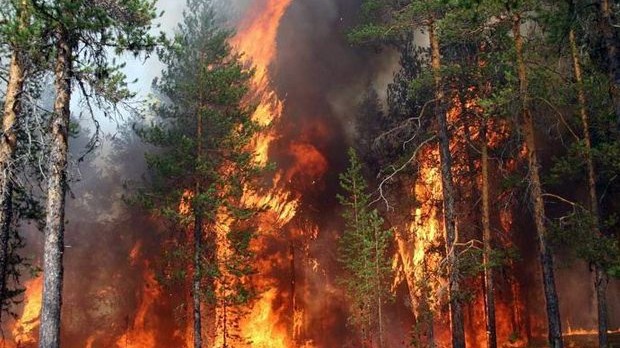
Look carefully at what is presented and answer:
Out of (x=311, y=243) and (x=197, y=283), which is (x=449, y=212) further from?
(x=311, y=243)

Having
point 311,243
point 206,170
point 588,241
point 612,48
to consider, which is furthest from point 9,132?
point 311,243

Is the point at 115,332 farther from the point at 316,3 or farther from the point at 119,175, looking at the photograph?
the point at 316,3

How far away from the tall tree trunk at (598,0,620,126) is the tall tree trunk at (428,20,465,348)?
6.57 metres

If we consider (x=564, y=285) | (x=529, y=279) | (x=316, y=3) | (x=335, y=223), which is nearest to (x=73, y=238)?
(x=335, y=223)

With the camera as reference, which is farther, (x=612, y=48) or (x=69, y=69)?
(x=69, y=69)

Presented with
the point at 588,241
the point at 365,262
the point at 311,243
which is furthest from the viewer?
the point at 311,243

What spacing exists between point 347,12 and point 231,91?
24.0 meters

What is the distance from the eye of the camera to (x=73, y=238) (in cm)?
3884

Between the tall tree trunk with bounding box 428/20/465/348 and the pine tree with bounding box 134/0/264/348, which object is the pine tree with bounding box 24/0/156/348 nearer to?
the pine tree with bounding box 134/0/264/348

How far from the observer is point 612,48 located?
954cm

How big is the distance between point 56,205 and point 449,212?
40.4ft

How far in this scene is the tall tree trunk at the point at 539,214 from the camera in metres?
12.3

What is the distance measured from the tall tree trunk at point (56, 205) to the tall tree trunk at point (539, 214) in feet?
39.3

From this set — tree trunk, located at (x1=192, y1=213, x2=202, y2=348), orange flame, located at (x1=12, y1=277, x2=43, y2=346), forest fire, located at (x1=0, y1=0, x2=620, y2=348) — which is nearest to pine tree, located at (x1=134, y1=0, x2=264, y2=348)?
tree trunk, located at (x1=192, y1=213, x2=202, y2=348)
